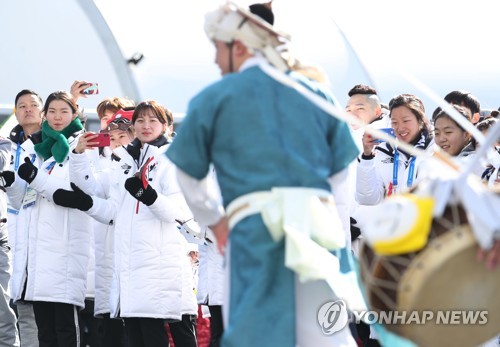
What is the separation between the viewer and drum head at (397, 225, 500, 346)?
4.18 meters

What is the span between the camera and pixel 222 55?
16.7ft

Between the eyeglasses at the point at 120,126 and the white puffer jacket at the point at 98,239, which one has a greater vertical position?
the eyeglasses at the point at 120,126

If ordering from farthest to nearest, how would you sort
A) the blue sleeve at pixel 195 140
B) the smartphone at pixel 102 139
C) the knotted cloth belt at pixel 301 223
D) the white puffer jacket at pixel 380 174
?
1. the smartphone at pixel 102 139
2. the white puffer jacket at pixel 380 174
3. the blue sleeve at pixel 195 140
4. the knotted cloth belt at pixel 301 223

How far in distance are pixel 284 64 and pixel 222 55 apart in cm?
Answer: 27

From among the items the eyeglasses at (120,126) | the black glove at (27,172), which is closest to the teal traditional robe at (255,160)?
the black glove at (27,172)

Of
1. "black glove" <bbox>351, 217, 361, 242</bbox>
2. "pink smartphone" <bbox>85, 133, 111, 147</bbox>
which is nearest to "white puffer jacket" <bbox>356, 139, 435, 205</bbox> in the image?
"black glove" <bbox>351, 217, 361, 242</bbox>

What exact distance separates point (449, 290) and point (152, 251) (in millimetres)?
3803

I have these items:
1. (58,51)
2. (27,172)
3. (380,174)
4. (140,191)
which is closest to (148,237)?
(140,191)

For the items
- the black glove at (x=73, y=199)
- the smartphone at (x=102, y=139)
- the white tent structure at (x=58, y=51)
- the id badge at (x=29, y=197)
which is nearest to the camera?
the smartphone at (x=102, y=139)

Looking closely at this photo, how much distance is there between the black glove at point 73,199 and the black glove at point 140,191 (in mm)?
578

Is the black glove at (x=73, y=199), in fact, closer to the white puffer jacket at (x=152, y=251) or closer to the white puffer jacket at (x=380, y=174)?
the white puffer jacket at (x=152, y=251)

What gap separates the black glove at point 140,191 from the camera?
296 inches

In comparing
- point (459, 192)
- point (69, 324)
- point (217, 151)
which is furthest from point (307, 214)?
point (69, 324)

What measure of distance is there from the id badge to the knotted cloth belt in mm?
3661
